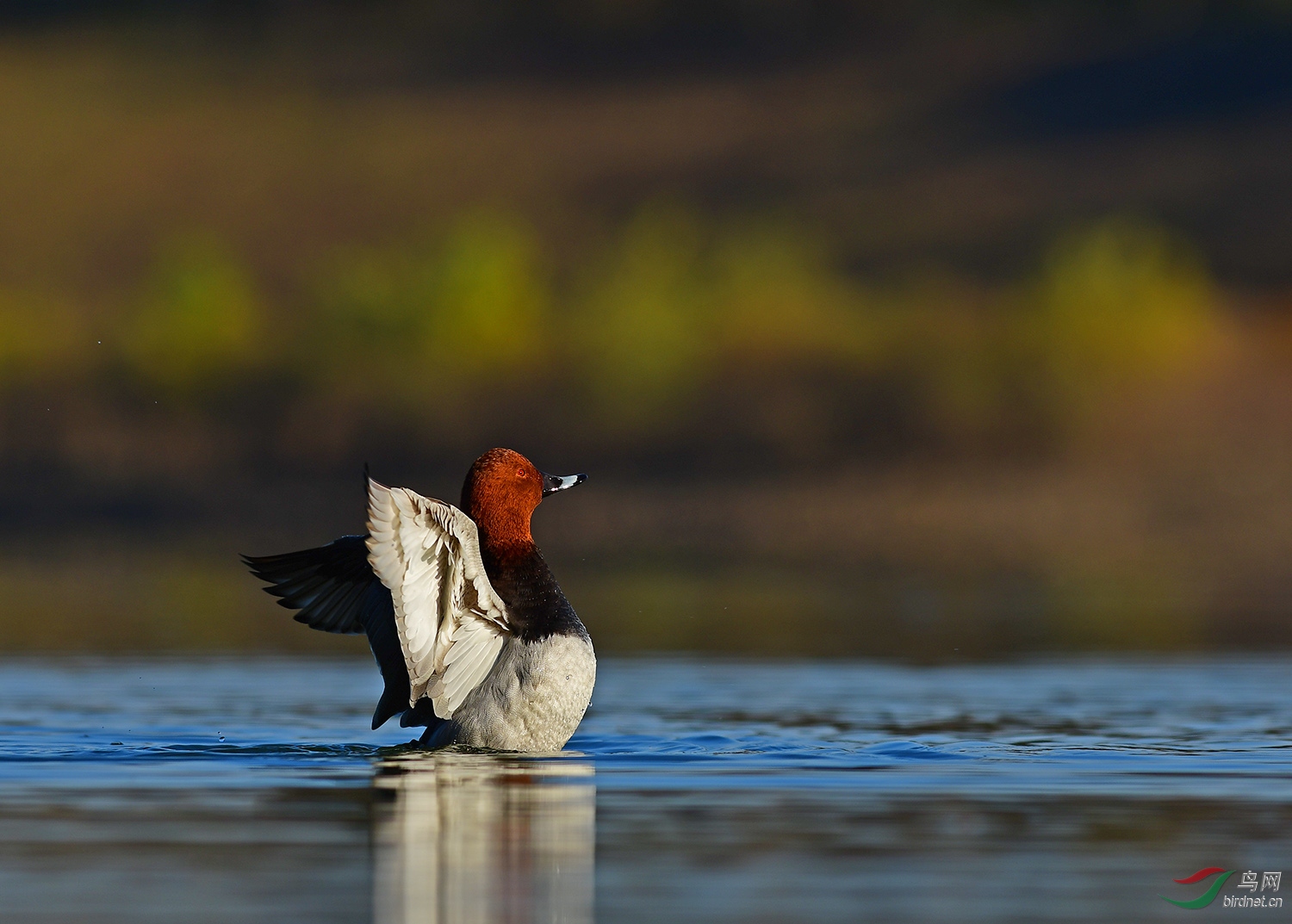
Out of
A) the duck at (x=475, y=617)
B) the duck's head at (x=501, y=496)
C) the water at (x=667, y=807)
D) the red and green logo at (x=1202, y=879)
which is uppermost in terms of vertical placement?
the duck's head at (x=501, y=496)

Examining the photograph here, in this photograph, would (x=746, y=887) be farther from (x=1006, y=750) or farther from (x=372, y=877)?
(x=1006, y=750)

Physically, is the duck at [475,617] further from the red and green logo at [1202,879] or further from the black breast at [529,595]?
the red and green logo at [1202,879]

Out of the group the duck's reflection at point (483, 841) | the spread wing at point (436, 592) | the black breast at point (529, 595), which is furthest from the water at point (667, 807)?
the black breast at point (529, 595)

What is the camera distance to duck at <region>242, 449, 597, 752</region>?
392 inches

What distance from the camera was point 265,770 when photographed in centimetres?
993

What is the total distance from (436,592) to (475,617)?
0.91ft

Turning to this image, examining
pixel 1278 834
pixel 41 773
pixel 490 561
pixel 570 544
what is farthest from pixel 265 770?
pixel 570 544

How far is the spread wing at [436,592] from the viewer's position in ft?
32.1

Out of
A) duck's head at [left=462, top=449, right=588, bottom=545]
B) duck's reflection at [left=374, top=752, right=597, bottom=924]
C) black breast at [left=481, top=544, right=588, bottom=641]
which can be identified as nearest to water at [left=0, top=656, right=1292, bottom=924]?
duck's reflection at [left=374, top=752, right=597, bottom=924]

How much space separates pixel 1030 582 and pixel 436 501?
64.4ft

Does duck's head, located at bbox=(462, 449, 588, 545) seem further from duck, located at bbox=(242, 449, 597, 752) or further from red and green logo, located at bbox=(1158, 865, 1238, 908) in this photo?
red and green logo, located at bbox=(1158, 865, 1238, 908)

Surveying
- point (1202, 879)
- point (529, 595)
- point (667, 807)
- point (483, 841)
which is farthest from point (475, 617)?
point (1202, 879)

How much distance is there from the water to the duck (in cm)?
24

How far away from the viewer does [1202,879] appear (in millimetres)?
6883
